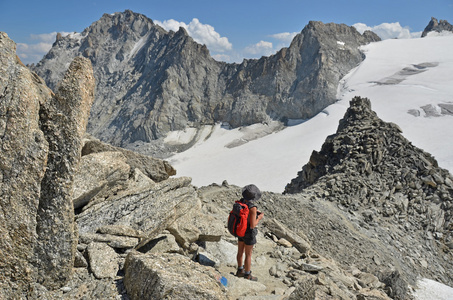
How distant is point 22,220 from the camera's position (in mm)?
4848

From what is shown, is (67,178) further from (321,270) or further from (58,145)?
(321,270)

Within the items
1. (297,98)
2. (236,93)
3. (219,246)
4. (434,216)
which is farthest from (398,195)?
(236,93)

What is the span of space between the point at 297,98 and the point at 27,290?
116m

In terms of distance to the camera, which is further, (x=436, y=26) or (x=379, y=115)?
(x=436, y=26)

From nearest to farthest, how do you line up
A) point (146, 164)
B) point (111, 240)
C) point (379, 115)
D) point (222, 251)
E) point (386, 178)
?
point (111, 240) < point (222, 251) < point (146, 164) < point (386, 178) < point (379, 115)

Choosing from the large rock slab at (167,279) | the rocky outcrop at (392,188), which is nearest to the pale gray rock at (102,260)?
the large rock slab at (167,279)

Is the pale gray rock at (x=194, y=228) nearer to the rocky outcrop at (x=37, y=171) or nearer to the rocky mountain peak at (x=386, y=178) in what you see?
the rocky outcrop at (x=37, y=171)

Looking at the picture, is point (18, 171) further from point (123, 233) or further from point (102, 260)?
point (123, 233)

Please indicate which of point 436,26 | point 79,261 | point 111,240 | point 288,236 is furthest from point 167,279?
point 436,26

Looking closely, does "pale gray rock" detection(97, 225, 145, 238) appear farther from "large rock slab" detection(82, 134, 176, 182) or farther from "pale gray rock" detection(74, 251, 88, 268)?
"large rock slab" detection(82, 134, 176, 182)

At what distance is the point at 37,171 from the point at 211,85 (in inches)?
5129

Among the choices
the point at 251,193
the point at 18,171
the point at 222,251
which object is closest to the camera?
the point at 18,171

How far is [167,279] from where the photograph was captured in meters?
5.00

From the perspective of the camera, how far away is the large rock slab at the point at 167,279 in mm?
4920
